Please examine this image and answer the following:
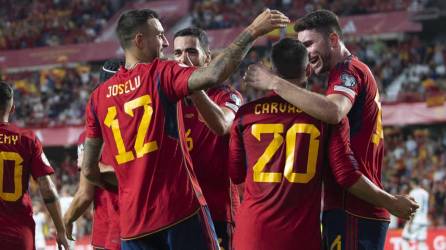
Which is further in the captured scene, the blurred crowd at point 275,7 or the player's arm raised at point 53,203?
the blurred crowd at point 275,7

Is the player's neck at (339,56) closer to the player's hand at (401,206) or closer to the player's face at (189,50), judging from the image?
the player's hand at (401,206)

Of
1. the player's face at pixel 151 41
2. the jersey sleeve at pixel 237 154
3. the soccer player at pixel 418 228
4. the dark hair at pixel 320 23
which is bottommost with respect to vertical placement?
the soccer player at pixel 418 228

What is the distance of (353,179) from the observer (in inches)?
195

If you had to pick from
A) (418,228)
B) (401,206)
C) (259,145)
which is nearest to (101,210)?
(259,145)

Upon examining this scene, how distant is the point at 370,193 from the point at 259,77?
945 mm

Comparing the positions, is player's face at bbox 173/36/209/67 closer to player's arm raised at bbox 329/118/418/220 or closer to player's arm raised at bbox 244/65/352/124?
player's arm raised at bbox 244/65/352/124

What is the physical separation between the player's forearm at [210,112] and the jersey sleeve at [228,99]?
1095mm

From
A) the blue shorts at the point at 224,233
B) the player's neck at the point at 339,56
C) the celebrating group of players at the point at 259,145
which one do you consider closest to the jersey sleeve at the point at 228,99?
the blue shorts at the point at 224,233

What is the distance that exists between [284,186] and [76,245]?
1423 cm

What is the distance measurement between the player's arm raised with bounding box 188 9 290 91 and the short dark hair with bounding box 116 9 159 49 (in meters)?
0.65

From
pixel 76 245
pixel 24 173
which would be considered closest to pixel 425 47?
pixel 76 245

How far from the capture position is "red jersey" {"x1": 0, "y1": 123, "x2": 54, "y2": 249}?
7.14 metres

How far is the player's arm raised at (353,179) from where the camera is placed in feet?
16.1

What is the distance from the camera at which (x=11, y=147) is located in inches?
282
